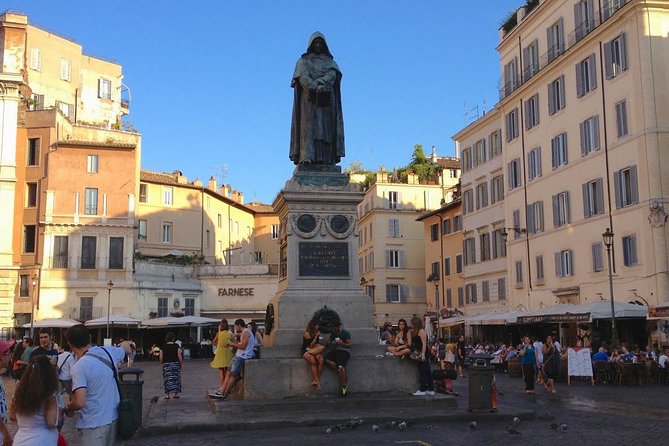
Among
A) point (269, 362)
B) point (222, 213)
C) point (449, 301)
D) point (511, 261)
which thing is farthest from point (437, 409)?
point (222, 213)

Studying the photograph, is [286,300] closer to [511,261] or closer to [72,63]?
[511,261]

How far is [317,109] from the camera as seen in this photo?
51.5 ft

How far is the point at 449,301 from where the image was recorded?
186 feet

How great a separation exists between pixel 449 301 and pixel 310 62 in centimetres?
4294

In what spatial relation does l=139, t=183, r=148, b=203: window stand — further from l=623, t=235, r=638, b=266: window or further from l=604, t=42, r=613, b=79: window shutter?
l=623, t=235, r=638, b=266: window

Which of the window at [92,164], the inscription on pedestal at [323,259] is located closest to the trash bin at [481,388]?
the inscription on pedestal at [323,259]

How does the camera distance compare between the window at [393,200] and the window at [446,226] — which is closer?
the window at [446,226]

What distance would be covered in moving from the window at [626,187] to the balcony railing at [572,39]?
22.4 ft

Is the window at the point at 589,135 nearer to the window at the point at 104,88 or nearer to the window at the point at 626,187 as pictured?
the window at the point at 626,187

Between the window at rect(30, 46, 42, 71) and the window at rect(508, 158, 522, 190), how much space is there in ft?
112

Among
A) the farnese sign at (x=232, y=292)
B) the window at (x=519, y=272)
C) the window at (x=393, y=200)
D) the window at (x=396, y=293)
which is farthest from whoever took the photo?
the window at (x=393, y=200)

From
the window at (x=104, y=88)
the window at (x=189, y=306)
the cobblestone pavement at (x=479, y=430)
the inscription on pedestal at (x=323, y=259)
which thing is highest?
the window at (x=104, y=88)

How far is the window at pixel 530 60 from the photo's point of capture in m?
42.3

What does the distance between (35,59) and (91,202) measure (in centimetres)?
1215
